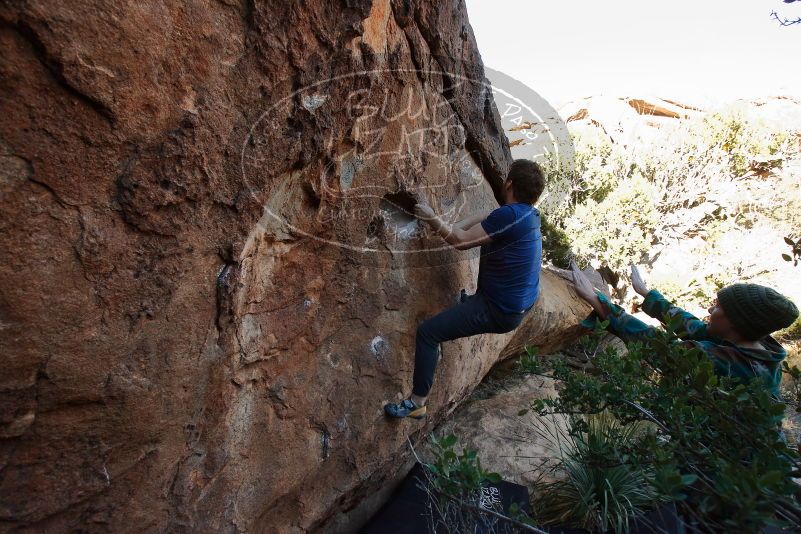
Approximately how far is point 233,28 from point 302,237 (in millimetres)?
985

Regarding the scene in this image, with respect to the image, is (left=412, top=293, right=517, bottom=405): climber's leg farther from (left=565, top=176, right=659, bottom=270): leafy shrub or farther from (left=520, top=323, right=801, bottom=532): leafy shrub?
(left=565, top=176, right=659, bottom=270): leafy shrub

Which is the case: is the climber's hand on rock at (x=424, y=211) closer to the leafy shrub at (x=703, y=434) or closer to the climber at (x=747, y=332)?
the leafy shrub at (x=703, y=434)

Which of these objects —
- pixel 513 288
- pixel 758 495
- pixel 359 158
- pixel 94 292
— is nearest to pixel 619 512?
pixel 513 288

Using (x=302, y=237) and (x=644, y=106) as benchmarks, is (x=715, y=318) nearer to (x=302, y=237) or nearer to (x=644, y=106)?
(x=302, y=237)

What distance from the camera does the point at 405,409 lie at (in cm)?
286

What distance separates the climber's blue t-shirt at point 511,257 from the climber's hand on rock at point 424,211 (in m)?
0.35

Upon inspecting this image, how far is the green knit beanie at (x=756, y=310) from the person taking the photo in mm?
2145

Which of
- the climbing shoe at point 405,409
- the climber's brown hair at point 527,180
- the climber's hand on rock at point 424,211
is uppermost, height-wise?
the climber's brown hair at point 527,180

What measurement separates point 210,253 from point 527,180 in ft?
5.89

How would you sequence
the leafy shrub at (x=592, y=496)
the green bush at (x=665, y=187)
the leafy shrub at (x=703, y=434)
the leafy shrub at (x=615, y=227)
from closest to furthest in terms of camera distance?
the leafy shrub at (x=703, y=434)
the leafy shrub at (x=592, y=496)
the leafy shrub at (x=615, y=227)
the green bush at (x=665, y=187)

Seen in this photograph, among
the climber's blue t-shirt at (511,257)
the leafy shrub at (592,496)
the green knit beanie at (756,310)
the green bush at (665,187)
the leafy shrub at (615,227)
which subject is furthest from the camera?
the green bush at (665,187)

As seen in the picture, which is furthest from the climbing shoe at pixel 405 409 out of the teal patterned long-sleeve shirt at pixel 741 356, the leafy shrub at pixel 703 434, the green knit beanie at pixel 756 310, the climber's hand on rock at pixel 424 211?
the green knit beanie at pixel 756 310

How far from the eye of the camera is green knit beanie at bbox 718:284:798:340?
2.14m

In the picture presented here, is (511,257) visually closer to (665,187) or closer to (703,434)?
(703,434)
